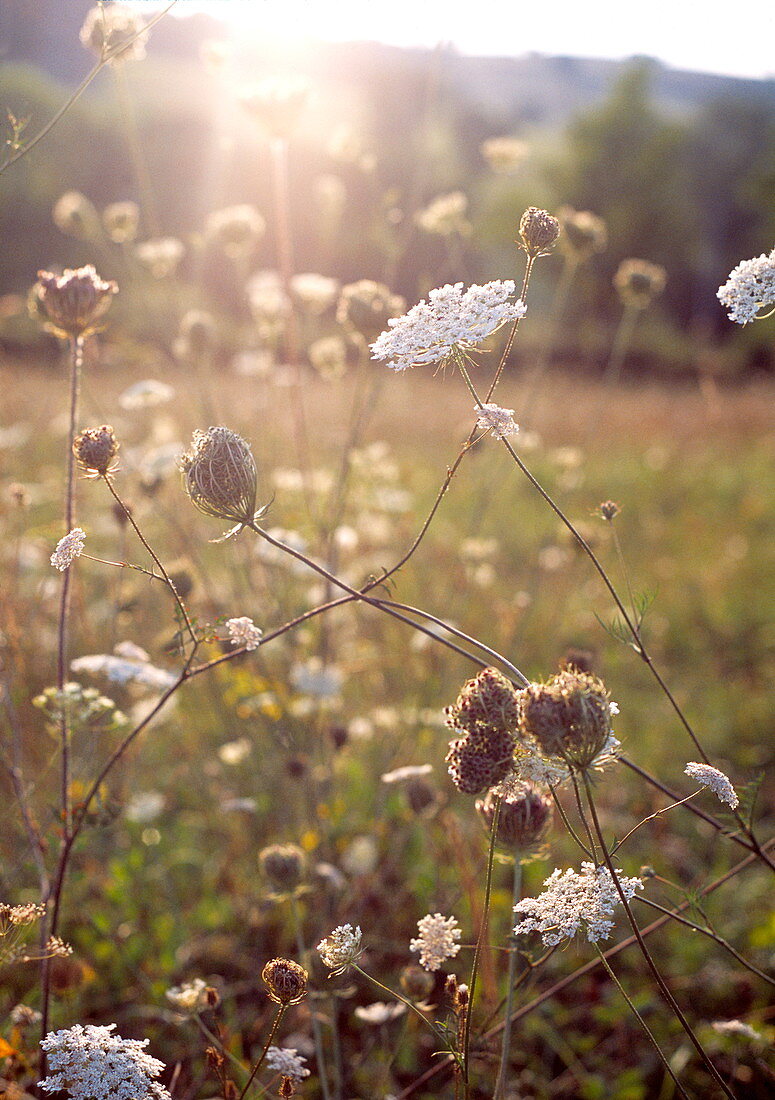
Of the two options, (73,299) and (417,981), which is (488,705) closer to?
(417,981)

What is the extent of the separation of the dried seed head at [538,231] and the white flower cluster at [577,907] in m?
1.00

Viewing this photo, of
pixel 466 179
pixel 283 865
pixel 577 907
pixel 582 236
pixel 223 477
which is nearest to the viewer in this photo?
pixel 577 907

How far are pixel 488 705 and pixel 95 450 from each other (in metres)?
0.77

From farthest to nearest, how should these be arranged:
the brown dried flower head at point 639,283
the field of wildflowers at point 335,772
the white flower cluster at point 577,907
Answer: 1. the brown dried flower head at point 639,283
2. the field of wildflowers at point 335,772
3. the white flower cluster at point 577,907

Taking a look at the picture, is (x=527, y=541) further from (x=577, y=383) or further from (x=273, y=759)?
(x=577, y=383)

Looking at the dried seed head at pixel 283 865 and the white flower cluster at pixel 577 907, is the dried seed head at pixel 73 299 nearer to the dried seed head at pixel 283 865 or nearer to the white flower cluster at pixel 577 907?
the dried seed head at pixel 283 865

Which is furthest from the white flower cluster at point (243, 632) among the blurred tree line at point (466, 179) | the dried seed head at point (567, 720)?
the blurred tree line at point (466, 179)

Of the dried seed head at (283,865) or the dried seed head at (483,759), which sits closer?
the dried seed head at (483,759)

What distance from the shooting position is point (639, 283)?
A: 319 cm

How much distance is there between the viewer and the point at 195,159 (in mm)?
30453

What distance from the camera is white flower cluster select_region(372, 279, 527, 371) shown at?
4.17 feet

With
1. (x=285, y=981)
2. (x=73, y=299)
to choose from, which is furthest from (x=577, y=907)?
(x=73, y=299)

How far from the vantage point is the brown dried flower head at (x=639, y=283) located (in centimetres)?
315

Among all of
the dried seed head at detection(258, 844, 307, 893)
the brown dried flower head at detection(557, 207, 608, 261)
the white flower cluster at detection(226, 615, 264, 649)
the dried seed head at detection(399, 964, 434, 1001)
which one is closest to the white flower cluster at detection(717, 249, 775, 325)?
the white flower cluster at detection(226, 615, 264, 649)
